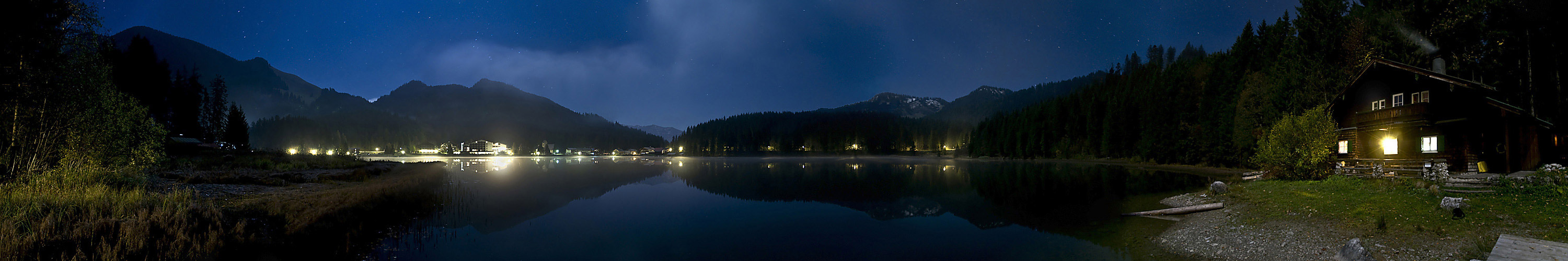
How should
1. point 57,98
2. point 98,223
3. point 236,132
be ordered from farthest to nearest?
point 236,132
point 57,98
point 98,223

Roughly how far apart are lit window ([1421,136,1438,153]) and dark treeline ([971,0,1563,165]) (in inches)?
203

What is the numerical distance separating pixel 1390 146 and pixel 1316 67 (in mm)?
7245

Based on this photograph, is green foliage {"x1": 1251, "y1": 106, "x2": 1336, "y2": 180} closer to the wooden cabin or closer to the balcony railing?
the balcony railing

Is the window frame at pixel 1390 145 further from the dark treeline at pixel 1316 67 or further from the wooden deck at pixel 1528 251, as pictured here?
the wooden deck at pixel 1528 251

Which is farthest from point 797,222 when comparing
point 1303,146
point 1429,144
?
point 1429,144

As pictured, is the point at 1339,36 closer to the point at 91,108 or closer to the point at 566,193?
the point at 566,193

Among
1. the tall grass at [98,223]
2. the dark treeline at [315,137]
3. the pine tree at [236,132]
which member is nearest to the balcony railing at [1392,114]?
the tall grass at [98,223]

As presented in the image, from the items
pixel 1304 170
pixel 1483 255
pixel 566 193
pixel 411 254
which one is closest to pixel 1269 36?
pixel 1304 170

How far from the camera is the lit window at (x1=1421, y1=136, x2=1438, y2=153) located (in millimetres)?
23906

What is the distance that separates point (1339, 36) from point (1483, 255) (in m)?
33.3

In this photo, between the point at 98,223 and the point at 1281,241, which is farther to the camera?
the point at 1281,241

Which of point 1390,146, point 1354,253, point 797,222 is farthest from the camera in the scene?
point 1390,146

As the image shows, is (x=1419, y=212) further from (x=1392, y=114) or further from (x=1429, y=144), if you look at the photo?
(x=1429, y=144)

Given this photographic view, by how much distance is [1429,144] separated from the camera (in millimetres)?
24219
